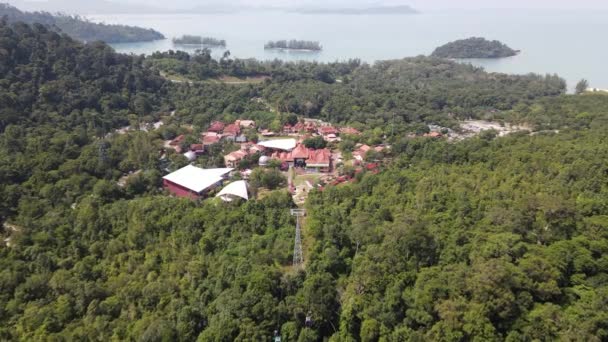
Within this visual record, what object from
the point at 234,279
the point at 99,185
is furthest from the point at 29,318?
the point at 99,185

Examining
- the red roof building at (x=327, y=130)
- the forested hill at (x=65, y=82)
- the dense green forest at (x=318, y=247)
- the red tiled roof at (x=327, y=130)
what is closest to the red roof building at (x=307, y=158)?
the dense green forest at (x=318, y=247)

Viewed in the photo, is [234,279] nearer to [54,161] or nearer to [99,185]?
[99,185]

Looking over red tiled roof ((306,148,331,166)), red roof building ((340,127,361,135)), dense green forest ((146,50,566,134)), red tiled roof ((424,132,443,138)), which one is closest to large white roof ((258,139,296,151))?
red tiled roof ((306,148,331,166))

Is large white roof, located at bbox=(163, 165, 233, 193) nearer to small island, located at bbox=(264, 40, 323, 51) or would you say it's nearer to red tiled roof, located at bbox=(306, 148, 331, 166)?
red tiled roof, located at bbox=(306, 148, 331, 166)

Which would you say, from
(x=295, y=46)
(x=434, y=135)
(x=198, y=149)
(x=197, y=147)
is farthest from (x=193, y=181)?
(x=295, y=46)

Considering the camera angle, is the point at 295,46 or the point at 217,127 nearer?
the point at 217,127

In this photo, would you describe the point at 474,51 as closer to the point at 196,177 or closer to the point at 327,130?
the point at 327,130

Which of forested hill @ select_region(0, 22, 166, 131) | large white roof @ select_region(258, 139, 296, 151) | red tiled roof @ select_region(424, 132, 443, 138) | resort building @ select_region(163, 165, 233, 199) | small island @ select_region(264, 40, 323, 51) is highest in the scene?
small island @ select_region(264, 40, 323, 51)
